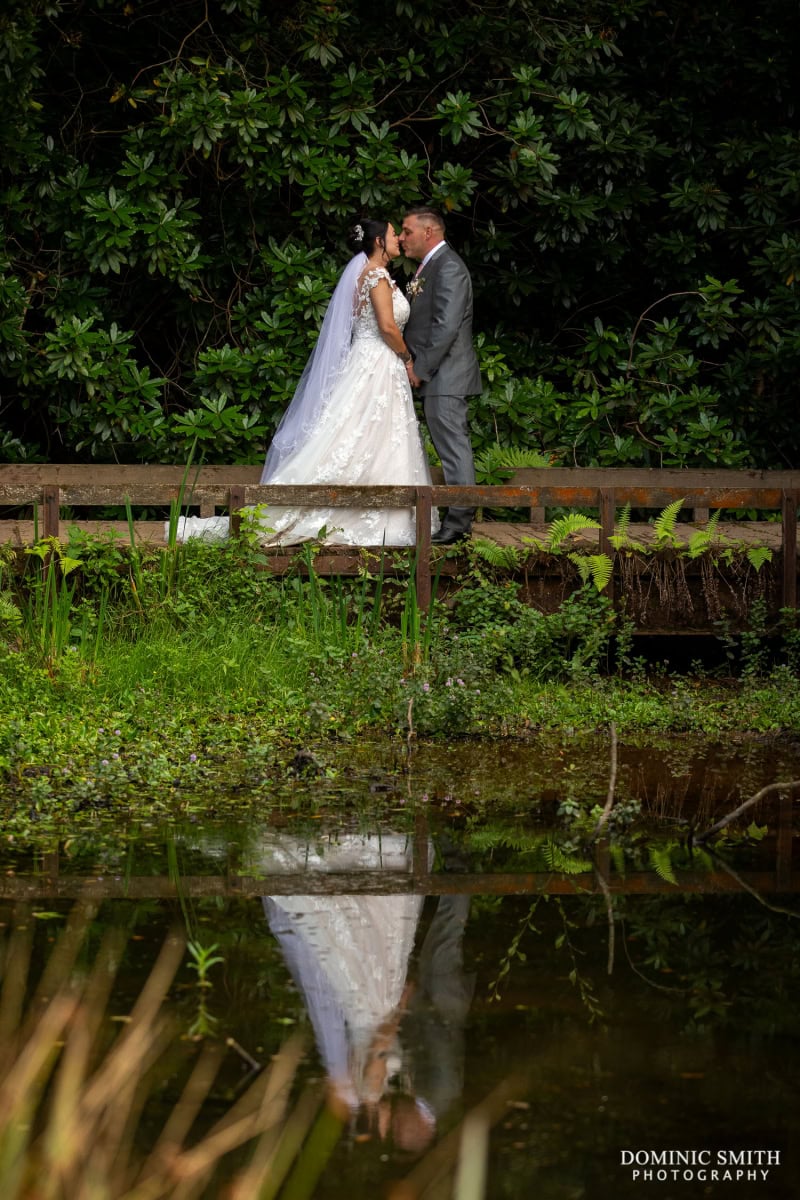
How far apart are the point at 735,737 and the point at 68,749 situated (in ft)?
11.1

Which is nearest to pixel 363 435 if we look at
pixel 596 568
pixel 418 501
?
pixel 418 501

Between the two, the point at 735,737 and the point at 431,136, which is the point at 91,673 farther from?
the point at 431,136

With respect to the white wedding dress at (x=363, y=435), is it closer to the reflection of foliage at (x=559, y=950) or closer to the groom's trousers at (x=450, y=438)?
the groom's trousers at (x=450, y=438)

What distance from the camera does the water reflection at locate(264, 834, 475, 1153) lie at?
3348 mm

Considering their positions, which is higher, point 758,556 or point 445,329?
point 445,329

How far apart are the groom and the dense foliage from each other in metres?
2.52

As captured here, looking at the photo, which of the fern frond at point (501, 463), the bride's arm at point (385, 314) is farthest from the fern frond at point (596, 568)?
the fern frond at point (501, 463)

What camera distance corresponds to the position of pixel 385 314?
1040 centimetres

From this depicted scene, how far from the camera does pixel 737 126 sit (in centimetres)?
1394

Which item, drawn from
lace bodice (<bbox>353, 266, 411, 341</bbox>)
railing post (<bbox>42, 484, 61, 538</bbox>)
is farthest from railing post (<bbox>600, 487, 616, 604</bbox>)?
railing post (<bbox>42, 484, 61, 538</bbox>)

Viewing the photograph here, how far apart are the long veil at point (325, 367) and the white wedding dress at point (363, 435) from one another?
0.05 metres

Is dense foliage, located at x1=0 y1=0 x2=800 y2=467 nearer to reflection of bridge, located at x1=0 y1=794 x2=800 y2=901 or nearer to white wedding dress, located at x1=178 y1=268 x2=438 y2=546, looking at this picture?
white wedding dress, located at x1=178 y1=268 x2=438 y2=546

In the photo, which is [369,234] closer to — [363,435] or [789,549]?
[363,435]

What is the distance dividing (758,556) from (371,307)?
10.3ft
